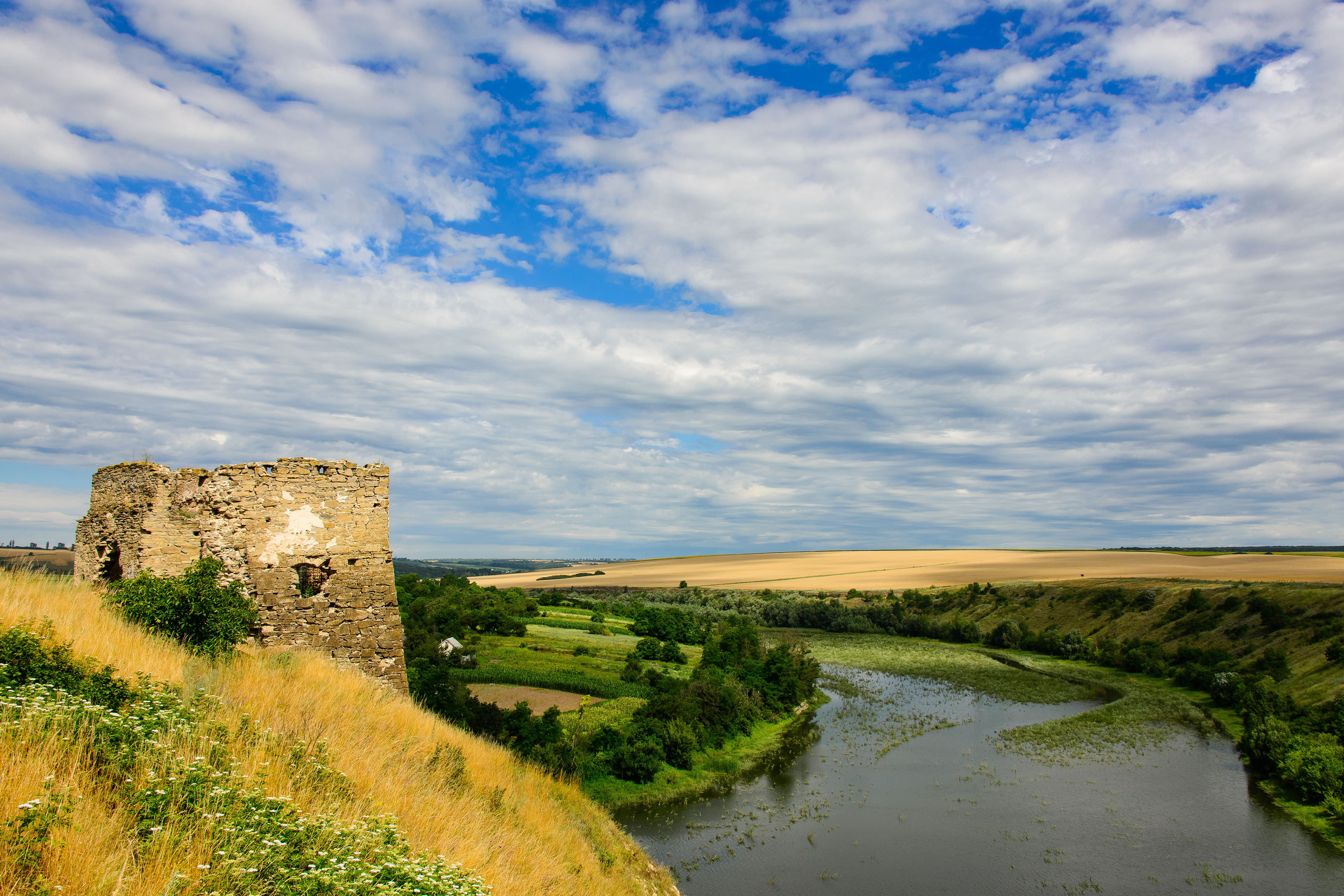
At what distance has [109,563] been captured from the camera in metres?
16.1

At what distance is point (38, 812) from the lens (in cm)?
459

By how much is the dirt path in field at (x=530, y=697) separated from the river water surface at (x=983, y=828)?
29.9 feet

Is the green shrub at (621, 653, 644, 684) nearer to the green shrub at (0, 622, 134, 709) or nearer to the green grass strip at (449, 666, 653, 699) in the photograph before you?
the green grass strip at (449, 666, 653, 699)

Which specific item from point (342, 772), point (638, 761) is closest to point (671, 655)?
point (638, 761)

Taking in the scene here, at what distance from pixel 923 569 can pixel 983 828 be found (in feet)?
311

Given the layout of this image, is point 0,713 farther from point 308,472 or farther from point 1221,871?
point 1221,871

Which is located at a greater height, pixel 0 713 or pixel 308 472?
pixel 308 472

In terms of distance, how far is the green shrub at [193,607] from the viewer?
12.4 metres

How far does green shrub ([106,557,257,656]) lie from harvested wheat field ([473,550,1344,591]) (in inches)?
2975

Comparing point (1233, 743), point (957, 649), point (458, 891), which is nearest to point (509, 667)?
point (458, 891)

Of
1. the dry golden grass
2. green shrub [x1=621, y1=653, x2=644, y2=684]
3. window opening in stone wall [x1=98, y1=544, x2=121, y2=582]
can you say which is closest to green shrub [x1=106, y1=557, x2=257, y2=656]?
the dry golden grass

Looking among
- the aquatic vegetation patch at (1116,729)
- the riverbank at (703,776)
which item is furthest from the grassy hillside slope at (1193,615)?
the riverbank at (703,776)

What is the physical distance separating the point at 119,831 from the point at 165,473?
39.8 feet

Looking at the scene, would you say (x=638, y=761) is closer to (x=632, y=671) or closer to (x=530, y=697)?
(x=530, y=697)
